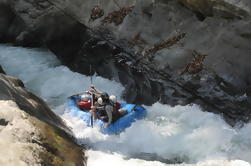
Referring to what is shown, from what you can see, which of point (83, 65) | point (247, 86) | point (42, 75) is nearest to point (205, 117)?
point (247, 86)

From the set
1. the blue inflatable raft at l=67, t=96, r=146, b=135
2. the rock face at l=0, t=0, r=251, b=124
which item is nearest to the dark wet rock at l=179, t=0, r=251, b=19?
the rock face at l=0, t=0, r=251, b=124

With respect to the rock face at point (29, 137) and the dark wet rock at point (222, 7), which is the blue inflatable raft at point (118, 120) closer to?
the rock face at point (29, 137)

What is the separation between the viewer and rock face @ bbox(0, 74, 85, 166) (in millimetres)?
8516

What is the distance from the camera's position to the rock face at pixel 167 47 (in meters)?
13.1

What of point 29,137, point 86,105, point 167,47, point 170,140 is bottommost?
point 86,105

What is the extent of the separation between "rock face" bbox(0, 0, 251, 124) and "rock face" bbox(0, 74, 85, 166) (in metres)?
4.63

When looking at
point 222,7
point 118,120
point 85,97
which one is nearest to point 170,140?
point 118,120

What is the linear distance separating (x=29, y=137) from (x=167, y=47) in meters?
7.28

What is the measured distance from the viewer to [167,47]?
587 inches

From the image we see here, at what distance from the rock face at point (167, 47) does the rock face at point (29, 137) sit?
463cm

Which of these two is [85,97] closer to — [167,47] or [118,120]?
[118,120]

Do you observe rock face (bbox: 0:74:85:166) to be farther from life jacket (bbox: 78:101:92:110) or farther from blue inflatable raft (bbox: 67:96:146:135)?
life jacket (bbox: 78:101:92:110)

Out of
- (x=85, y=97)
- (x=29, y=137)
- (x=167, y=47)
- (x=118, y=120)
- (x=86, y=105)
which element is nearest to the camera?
(x=29, y=137)

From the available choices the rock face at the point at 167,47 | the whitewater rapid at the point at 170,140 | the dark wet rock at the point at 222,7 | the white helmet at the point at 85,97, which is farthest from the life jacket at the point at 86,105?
the dark wet rock at the point at 222,7
